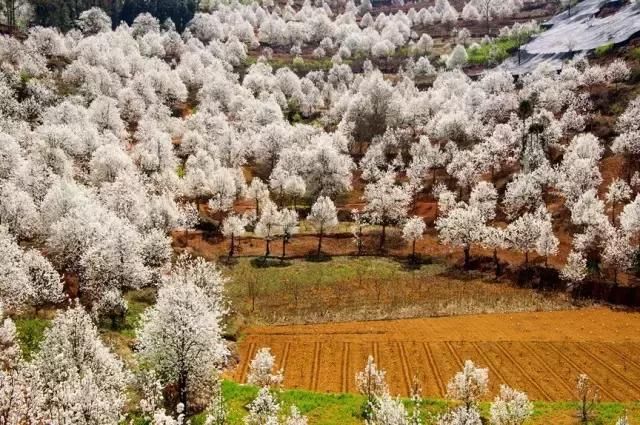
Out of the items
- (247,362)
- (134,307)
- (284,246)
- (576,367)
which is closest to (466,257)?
(284,246)

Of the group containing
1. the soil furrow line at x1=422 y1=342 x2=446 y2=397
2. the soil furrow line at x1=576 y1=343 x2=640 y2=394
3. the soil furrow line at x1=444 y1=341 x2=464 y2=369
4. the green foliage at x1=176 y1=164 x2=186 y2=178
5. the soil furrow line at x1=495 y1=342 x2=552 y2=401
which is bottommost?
the soil furrow line at x1=422 y1=342 x2=446 y2=397

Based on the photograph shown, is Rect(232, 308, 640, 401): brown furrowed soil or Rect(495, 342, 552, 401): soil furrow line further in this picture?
Rect(232, 308, 640, 401): brown furrowed soil

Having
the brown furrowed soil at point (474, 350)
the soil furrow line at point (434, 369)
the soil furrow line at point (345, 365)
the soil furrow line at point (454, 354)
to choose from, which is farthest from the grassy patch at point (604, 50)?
→ the soil furrow line at point (345, 365)

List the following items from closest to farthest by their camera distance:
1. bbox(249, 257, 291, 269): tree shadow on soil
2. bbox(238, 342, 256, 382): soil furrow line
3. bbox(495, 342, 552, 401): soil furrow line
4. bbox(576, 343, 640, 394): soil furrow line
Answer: bbox(495, 342, 552, 401): soil furrow line < bbox(576, 343, 640, 394): soil furrow line < bbox(238, 342, 256, 382): soil furrow line < bbox(249, 257, 291, 269): tree shadow on soil

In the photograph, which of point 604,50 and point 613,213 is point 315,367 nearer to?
point 613,213

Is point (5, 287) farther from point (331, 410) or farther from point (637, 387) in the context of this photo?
point (637, 387)

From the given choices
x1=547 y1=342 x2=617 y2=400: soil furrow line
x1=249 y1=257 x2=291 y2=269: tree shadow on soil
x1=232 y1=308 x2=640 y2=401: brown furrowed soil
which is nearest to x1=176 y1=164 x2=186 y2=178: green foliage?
x1=249 y1=257 x2=291 y2=269: tree shadow on soil

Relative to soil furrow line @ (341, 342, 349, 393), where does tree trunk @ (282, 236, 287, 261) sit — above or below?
above

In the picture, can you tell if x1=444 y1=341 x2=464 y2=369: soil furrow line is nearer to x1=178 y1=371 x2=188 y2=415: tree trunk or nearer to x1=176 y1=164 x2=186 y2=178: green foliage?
x1=178 y1=371 x2=188 y2=415: tree trunk
